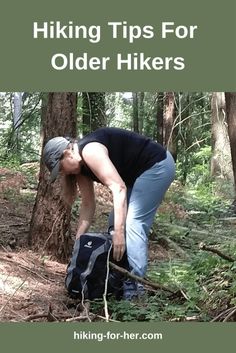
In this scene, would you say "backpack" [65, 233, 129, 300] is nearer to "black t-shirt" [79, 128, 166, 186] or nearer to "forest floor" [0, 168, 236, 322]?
"forest floor" [0, 168, 236, 322]

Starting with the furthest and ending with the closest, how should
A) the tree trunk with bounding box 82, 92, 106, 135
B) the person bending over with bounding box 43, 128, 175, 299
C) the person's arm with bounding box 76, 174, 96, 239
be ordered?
the tree trunk with bounding box 82, 92, 106, 135 < the person's arm with bounding box 76, 174, 96, 239 < the person bending over with bounding box 43, 128, 175, 299

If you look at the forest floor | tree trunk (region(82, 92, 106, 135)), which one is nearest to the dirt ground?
the forest floor

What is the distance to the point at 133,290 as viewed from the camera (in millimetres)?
3873

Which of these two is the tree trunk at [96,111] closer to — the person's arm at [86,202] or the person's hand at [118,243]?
the person's arm at [86,202]

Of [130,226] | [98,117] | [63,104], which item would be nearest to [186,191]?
[98,117]

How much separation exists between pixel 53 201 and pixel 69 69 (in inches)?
49.0

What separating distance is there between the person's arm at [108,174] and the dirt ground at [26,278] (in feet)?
2.30

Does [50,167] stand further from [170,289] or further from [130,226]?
[170,289]

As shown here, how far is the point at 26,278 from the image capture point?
13.9 ft

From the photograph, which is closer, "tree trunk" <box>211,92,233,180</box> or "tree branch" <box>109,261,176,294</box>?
"tree branch" <box>109,261,176,294</box>

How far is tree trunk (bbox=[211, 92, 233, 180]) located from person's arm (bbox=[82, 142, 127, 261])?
7881 millimetres

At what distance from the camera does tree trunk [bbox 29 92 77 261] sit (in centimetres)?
499

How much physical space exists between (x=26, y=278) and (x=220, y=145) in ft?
26.4

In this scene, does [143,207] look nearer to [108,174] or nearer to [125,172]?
[125,172]
